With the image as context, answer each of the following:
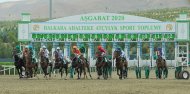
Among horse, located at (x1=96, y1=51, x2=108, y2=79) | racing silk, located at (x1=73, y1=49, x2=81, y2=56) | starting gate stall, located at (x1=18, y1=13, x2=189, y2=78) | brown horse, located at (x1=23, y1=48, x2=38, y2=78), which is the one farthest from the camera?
starting gate stall, located at (x1=18, y1=13, x2=189, y2=78)

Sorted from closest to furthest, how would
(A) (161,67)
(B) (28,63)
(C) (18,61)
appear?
(B) (28,63) < (C) (18,61) < (A) (161,67)

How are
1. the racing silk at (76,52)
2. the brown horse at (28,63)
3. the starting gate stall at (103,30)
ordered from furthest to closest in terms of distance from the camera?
the starting gate stall at (103,30), the racing silk at (76,52), the brown horse at (28,63)

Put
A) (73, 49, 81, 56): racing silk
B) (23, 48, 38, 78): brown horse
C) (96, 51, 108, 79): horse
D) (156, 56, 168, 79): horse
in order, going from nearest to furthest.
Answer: (23, 48, 38, 78): brown horse
(73, 49, 81, 56): racing silk
(96, 51, 108, 79): horse
(156, 56, 168, 79): horse

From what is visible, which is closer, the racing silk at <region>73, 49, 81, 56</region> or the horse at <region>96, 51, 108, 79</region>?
the racing silk at <region>73, 49, 81, 56</region>

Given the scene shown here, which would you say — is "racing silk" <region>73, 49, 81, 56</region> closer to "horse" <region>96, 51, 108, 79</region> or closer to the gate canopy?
"horse" <region>96, 51, 108, 79</region>

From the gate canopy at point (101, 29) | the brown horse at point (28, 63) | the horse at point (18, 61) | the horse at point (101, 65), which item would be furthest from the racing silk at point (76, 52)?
the gate canopy at point (101, 29)

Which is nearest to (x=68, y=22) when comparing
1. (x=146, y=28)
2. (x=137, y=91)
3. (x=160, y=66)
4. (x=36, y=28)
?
(x=36, y=28)

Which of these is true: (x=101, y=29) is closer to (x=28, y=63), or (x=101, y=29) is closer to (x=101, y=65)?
(x=101, y=65)

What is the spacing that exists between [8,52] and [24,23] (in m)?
34.2

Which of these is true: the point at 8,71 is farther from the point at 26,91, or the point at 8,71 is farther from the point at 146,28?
the point at 26,91

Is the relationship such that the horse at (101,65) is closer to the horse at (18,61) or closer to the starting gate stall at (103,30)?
the horse at (18,61)

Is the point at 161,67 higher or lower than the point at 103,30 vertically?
lower

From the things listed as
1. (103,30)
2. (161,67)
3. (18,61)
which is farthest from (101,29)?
(18,61)

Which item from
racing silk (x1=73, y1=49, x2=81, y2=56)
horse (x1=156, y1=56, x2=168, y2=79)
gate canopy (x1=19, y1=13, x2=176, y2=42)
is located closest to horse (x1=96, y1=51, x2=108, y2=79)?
racing silk (x1=73, y1=49, x2=81, y2=56)
